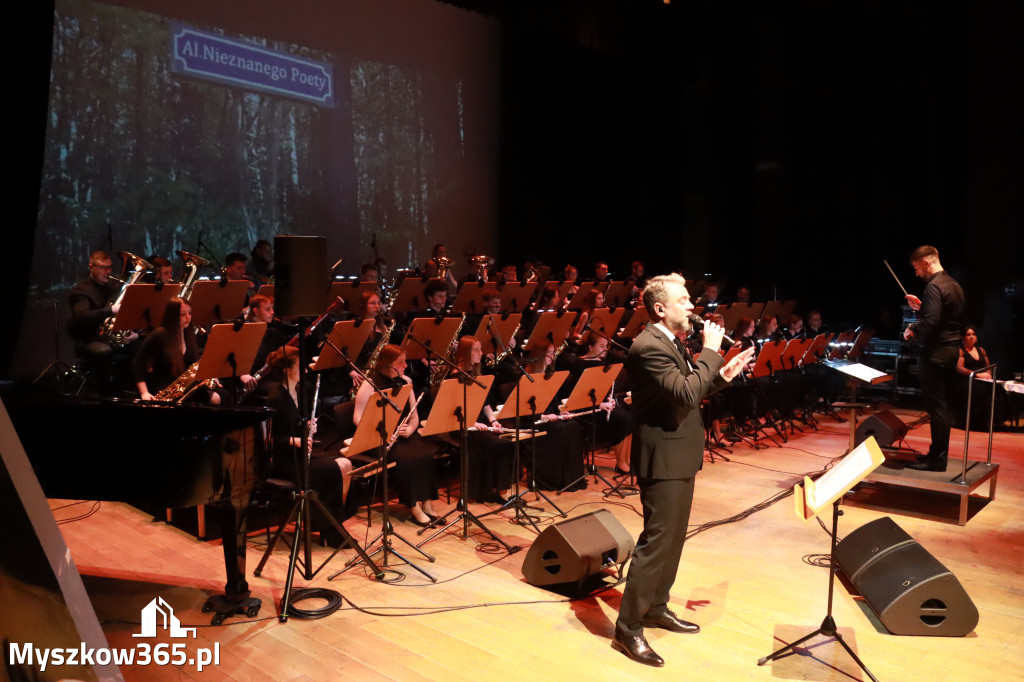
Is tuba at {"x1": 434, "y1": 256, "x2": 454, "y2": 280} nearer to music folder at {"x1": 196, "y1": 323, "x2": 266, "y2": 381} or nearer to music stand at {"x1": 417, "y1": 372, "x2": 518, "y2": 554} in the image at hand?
music folder at {"x1": 196, "y1": 323, "x2": 266, "y2": 381}

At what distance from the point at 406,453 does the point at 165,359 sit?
6.57ft

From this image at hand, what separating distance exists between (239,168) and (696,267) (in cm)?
758

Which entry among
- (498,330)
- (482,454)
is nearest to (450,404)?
(482,454)

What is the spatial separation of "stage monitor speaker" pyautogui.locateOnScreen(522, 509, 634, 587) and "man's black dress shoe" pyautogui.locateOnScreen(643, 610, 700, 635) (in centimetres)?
44

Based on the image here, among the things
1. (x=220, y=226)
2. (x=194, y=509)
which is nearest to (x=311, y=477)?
(x=194, y=509)

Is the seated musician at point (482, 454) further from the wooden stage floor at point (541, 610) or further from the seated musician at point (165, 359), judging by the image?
the seated musician at point (165, 359)

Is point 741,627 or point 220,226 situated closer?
point 741,627

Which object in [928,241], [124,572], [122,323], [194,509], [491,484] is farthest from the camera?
[928,241]

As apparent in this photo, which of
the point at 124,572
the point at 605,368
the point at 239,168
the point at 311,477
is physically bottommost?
the point at 124,572

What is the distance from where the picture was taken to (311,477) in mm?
5320

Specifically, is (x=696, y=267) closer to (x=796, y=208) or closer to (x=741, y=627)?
(x=796, y=208)

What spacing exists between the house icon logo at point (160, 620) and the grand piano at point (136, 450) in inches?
26.5

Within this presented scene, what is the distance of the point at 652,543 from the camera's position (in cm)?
387

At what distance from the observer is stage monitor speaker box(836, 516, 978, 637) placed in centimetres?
416
